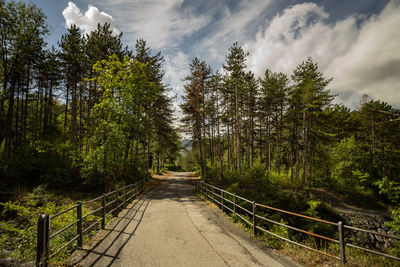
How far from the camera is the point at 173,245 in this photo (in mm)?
5340

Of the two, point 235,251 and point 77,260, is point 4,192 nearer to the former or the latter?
point 77,260

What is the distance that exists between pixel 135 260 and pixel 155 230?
221 cm

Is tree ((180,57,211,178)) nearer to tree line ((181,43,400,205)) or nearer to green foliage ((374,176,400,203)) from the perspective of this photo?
tree line ((181,43,400,205))

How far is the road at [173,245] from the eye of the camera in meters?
4.39

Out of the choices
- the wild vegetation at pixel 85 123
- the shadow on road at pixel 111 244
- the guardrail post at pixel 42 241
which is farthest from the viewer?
the wild vegetation at pixel 85 123

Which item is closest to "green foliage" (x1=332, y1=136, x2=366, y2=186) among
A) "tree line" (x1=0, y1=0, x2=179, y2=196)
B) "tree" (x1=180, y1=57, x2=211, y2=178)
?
"tree" (x1=180, y1=57, x2=211, y2=178)

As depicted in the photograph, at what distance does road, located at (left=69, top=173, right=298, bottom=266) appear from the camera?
14.4ft

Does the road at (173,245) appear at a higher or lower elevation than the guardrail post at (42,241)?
lower

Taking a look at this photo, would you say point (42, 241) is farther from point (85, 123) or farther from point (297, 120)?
point (297, 120)

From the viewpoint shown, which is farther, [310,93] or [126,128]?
[310,93]

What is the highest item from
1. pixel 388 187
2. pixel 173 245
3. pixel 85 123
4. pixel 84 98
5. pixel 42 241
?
pixel 84 98

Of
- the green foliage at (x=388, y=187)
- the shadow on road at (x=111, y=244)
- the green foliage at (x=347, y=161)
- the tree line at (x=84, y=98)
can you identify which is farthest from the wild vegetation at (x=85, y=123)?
the green foliage at (x=347, y=161)

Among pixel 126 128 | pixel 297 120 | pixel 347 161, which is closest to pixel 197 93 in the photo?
pixel 126 128

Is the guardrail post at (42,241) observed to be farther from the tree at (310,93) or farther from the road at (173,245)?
the tree at (310,93)
